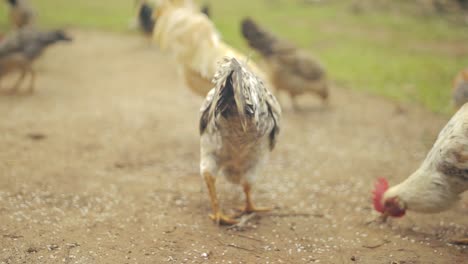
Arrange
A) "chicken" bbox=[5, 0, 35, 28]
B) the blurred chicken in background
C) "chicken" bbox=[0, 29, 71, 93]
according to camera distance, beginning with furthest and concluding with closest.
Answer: the blurred chicken in background, "chicken" bbox=[5, 0, 35, 28], "chicken" bbox=[0, 29, 71, 93]

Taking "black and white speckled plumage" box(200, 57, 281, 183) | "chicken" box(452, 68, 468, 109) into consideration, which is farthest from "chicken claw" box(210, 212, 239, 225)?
"chicken" box(452, 68, 468, 109)

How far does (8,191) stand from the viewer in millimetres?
3934

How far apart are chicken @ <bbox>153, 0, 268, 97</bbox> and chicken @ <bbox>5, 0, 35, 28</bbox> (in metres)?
5.72

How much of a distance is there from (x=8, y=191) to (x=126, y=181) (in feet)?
3.68

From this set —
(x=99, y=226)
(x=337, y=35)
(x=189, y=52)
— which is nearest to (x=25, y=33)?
(x=189, y=52)

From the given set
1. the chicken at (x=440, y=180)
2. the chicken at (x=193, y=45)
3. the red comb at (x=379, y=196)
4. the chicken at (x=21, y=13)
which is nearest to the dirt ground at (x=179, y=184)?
the red comb at (x=379, y=196)

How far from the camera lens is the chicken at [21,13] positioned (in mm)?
9906

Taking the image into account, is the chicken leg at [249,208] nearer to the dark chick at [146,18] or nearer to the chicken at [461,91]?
the chicken at [461,91]

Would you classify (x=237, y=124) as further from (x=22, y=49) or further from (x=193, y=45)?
(x=22, y=49)

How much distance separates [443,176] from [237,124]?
163cm

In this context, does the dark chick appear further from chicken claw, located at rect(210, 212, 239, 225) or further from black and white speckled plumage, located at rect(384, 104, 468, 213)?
black and white speckled plumage, located at rect(384, 104, 468, 213)

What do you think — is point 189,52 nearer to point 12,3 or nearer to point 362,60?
point 362,60

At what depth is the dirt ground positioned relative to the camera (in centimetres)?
326

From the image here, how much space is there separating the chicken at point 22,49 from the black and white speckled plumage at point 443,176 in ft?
20.9
